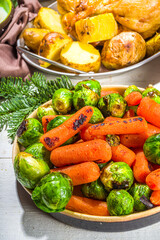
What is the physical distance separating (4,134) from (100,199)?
966 mm

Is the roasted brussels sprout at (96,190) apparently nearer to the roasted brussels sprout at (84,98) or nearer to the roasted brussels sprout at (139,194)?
the roasted brussels sprout at (139,194)

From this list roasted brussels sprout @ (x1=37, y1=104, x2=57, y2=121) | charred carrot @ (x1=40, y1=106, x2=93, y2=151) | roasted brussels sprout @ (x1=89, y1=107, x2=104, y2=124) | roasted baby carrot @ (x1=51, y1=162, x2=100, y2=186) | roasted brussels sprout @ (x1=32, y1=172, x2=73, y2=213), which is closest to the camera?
roasted brussels sprout @ (x1=32, y1=172, x2=73, y2=213)

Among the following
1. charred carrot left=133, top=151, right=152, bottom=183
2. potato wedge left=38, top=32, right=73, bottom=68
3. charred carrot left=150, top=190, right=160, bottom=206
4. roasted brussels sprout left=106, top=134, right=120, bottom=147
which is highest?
potato wedge left=38, top=32, right=73, bottom=68

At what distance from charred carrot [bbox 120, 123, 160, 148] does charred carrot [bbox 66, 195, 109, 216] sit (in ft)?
1.10

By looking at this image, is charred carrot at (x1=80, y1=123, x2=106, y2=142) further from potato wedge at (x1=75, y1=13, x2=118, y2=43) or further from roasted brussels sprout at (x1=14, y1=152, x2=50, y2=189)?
potato wedge at (x1=75, y1=13, x2=118, y2=43)

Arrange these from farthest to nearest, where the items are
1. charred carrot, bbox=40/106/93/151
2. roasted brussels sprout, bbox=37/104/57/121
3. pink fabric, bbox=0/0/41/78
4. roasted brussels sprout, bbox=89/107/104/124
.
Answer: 1. pink fabric, bbox=0/0/41/78
2. roasted brussels sprout, bbox=37/104/57/121
3. roasted brussels sprout, bbox=89/107/104/124
4. charred carrot, bbox=40/106/93/151

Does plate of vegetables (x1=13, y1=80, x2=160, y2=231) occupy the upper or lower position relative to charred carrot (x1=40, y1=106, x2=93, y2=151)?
lower

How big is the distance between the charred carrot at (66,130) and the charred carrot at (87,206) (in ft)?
0.96

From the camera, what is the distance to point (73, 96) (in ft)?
4.70

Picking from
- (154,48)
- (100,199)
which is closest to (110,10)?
(154,48)

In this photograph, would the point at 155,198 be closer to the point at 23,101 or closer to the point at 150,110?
the point at 150,110

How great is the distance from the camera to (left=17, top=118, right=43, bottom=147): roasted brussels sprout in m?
1.35

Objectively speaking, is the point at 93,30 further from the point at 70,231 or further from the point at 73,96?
the point at 70,231

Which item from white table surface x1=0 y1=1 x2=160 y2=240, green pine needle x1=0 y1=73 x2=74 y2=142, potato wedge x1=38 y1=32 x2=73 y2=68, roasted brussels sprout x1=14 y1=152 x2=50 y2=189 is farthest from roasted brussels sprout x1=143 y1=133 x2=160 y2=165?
potato wedge x1=38 y1=32 x2=73 y2=68
